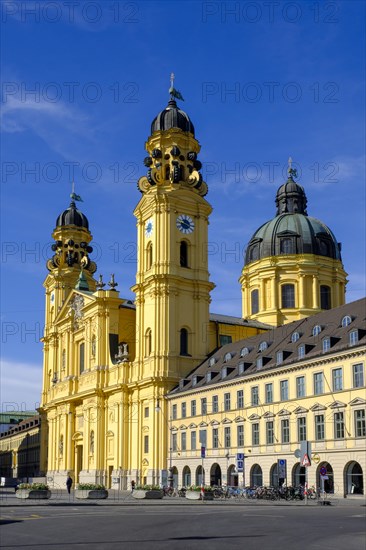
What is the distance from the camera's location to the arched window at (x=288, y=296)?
9919 cm

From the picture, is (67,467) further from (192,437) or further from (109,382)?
(192,437)

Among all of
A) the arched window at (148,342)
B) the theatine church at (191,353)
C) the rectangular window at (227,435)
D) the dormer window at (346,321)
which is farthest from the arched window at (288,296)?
the dormer window at (346,321)

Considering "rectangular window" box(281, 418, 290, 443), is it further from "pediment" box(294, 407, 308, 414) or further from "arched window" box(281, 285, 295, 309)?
"arched window" box(281, 285, 295, 309)

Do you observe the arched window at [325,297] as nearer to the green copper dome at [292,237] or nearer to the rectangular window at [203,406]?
the green copper dome at [292,237]

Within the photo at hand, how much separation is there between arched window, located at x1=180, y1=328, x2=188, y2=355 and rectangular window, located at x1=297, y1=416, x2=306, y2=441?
81.6 feet

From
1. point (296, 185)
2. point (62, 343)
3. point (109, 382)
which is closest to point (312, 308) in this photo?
point (296, 185)

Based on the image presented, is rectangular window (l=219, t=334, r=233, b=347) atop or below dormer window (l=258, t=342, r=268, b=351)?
atop

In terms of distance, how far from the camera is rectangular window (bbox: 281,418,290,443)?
60.1 metres

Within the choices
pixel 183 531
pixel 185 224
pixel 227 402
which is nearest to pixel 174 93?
pixel 185 224

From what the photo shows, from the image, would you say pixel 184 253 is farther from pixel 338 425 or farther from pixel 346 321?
pixel 338 425

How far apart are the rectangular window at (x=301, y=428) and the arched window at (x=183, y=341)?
81.6ft

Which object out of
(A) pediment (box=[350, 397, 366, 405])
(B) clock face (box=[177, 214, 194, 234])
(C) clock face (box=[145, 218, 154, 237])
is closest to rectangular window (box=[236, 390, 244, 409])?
(A) pediment (box=[350, 397, 366, 405])

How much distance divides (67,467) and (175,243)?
35513 millimetres

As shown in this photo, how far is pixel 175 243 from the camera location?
8356 centimetres
